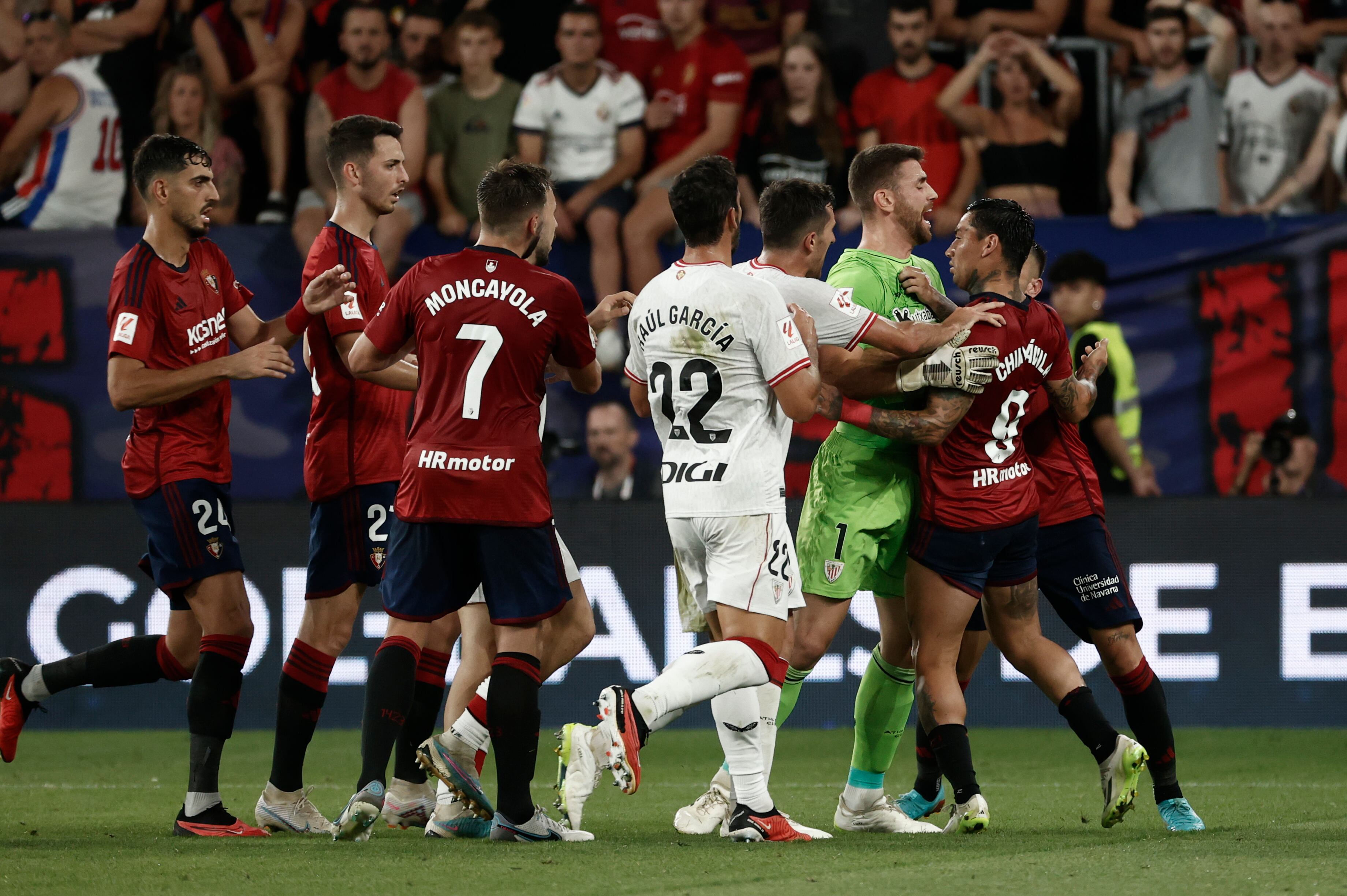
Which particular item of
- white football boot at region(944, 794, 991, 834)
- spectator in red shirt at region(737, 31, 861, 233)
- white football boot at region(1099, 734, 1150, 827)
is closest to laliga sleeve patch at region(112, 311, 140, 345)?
white football boot at region(944, 794, 991, 834)

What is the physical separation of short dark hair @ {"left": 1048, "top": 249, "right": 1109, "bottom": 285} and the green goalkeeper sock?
15.4ft

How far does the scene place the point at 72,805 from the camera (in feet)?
22.4

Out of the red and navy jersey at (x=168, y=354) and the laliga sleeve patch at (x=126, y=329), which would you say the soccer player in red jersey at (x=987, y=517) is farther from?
the laliga sleeve patch at (x=126, y=329)

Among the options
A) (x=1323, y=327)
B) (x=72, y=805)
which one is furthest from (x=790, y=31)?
(x=72, y=805)

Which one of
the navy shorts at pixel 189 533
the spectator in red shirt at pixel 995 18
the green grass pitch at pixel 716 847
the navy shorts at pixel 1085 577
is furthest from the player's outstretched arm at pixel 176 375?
the spectator in red shirt at pixel 995 18

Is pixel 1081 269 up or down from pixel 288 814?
up

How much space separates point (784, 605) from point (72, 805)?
3.39 meters

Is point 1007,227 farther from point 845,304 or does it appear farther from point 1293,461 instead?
point 1293,461

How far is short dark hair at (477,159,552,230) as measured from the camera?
5.45m

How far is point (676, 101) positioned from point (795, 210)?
5.50 metres

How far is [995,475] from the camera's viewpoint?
19.3 feet

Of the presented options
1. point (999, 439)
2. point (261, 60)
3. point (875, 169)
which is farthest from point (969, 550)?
point (261, 60)

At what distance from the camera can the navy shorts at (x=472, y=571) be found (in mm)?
5336

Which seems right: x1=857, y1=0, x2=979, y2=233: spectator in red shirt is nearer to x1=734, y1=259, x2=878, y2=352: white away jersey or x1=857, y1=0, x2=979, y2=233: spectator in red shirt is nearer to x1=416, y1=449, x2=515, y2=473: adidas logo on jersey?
x1=734, y1=259, x2=878, y2=352: white away jersey
